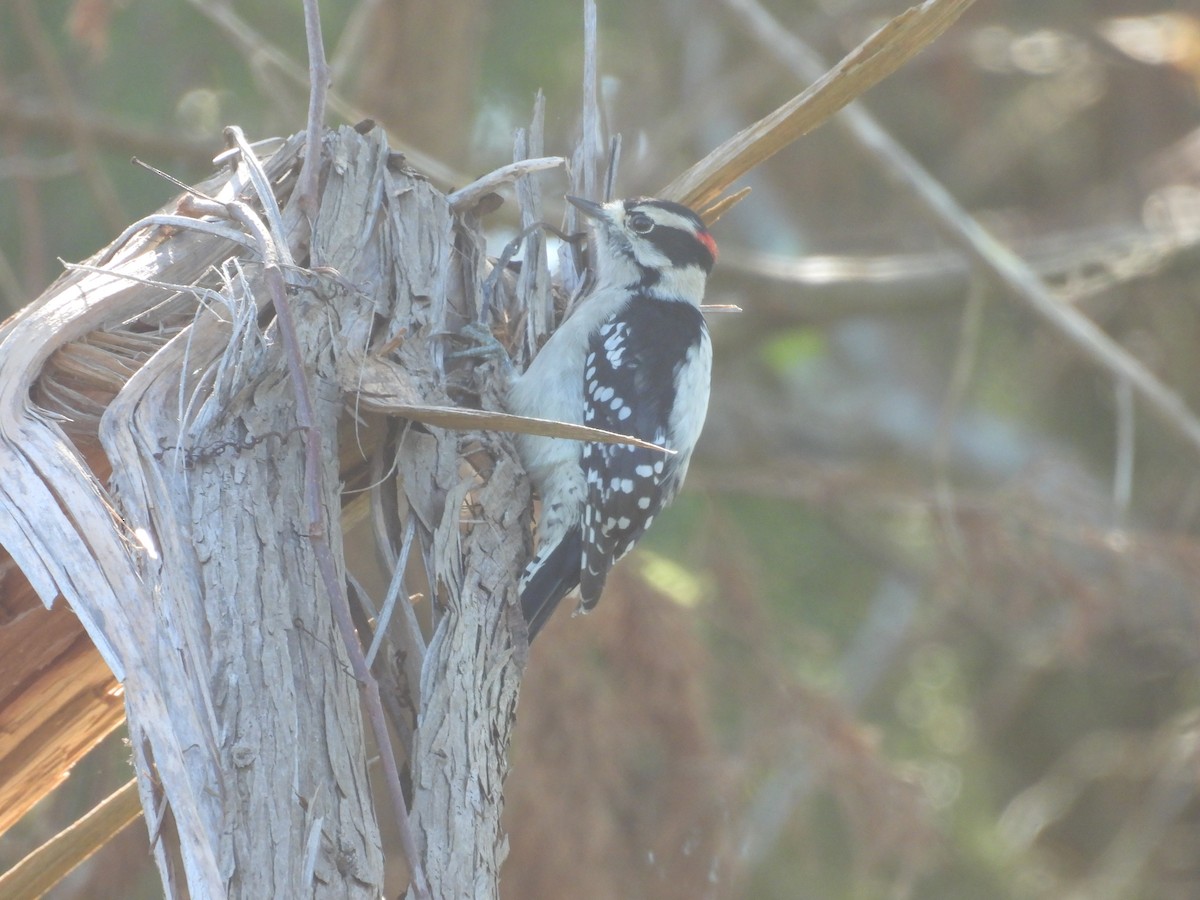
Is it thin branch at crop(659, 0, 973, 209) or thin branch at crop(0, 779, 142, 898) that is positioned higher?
thin branch at crop(659, 0, 973, 209)

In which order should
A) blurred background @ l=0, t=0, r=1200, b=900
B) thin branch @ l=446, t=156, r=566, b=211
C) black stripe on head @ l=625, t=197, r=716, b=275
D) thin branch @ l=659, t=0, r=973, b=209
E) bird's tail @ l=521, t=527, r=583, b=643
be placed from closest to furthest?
1. thin branch @ l=659, t=0, r=973, b=209
2. thin branch @ l=446, t=156, r=566, b=211
3. bird's tail @ l=521, t=527, r=583, b=643
4. black stripe on head @ l=625, t=197, r=716, b=275
5. blurred background @ l=0, t=0, r=1200, b=900

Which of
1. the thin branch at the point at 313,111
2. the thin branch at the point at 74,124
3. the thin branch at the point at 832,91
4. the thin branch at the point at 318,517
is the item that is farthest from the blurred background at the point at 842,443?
the thin branch at the point at 318,517

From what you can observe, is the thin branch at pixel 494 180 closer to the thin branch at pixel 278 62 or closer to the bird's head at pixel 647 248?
the thin branch at pixel 278 62

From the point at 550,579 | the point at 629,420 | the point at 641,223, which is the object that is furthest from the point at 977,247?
the point at 550,579

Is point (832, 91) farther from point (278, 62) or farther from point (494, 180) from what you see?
point (278, 62)

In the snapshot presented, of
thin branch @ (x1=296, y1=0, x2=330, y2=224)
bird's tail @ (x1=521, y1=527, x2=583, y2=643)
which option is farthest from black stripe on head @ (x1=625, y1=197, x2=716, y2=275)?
thin branch @ (x1=296, y1=0, x2=330, y2=224)

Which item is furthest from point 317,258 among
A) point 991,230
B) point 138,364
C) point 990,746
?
point 990,746

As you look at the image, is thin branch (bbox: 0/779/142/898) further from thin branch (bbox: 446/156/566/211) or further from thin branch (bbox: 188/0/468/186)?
thin branch (bbox: 188/0/468/186)
